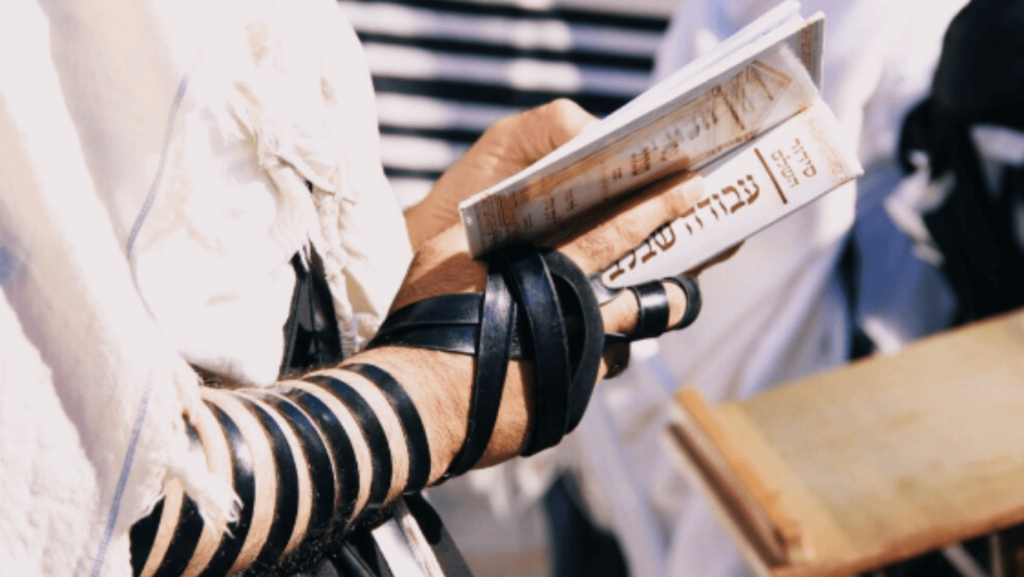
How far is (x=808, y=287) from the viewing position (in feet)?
5.47

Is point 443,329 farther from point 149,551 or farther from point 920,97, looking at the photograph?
point 920,97

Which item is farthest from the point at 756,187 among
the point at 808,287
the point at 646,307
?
the point at 808,287

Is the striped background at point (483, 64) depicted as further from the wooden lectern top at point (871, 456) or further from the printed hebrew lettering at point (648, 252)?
the printed hebrew lettering at point (648, 252)

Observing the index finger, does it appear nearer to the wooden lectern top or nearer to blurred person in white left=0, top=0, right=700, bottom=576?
blurred person in white left=0, top=0, right=700, bottom=576

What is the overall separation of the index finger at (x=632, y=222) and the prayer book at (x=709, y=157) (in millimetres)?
11

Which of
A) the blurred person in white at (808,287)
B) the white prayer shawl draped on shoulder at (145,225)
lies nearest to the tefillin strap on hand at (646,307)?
the white prayer shawl draped on shoulder at (145,225)

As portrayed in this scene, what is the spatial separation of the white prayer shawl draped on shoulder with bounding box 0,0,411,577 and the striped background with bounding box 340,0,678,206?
4.83 feet

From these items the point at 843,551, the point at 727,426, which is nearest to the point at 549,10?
the point at 727,426

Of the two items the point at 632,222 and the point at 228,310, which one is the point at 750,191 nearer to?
the point at 632,222

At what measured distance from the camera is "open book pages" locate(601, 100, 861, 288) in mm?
810

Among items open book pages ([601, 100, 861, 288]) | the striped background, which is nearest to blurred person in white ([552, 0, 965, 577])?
the striped background

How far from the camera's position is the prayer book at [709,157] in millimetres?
722

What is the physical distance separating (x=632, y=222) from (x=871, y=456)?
2.00ft

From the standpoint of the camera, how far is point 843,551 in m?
1.15
